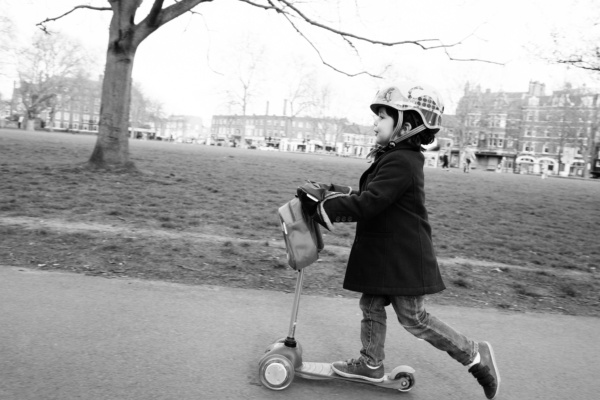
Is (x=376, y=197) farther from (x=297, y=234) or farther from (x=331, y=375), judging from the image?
(x=331, y=375)

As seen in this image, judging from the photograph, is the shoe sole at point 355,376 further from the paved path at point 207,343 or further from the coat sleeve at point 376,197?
the coat sleeve at point 376,197

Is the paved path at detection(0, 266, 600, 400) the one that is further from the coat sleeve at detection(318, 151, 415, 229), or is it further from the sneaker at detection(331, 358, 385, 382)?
the coat sleeve at detection(318, 151, 415, 229)

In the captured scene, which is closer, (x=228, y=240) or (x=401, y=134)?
(x=401, y=134)

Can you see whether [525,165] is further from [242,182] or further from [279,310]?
[279,310]

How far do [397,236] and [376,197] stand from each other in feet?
1.02

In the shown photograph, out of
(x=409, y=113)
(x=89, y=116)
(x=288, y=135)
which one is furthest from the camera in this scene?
(x=288, y=135)

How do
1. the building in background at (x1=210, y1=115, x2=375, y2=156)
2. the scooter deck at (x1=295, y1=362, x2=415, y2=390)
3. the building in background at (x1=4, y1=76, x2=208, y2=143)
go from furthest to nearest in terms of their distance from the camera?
the building in background at (x1=210, y1=115, x2=375, y2=156) < the building in background at (x1=4, y1=76, x2=208, y2=143) < the scooter deck at (x1=295, y1=362, x2=415, y2=390)

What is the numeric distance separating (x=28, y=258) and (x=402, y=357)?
3722 mm

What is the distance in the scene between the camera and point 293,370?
→ 2.98 m

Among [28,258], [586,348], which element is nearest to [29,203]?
[28,258]

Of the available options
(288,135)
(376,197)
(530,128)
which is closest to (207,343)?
(376,197)

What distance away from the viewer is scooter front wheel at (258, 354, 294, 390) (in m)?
2.93

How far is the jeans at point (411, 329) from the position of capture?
3037 mm

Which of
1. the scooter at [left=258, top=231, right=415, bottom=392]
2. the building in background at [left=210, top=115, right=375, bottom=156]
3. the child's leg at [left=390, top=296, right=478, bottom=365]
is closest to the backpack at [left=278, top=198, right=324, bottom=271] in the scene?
the scooter at [left=258, top=231, right=415, bottom=392]
